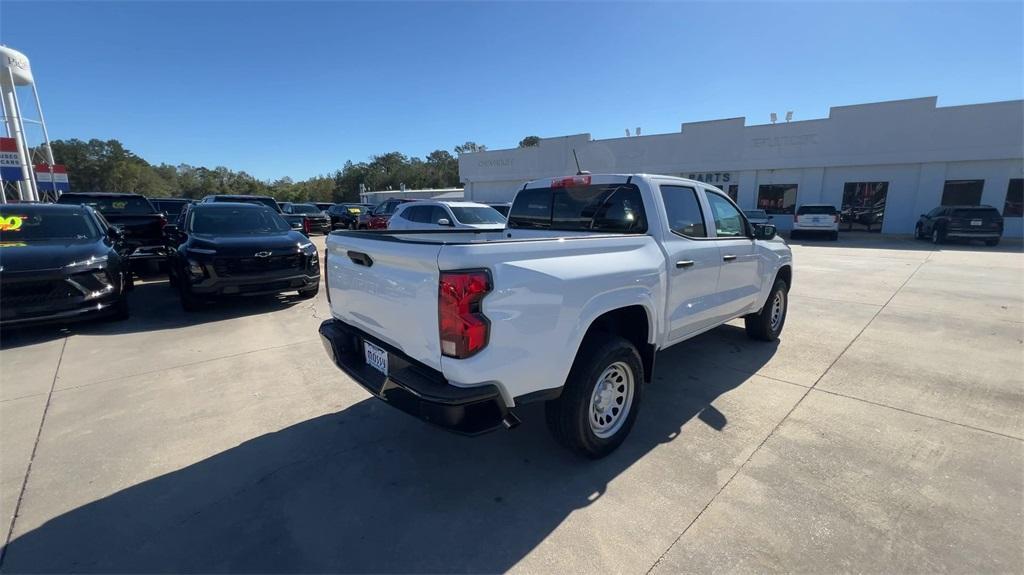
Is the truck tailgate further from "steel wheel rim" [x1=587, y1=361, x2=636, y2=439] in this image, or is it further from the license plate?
"steel wheel rim" [x1=587, y1=361, x2=636, y2=439]

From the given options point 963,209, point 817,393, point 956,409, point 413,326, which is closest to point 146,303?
point 413,326

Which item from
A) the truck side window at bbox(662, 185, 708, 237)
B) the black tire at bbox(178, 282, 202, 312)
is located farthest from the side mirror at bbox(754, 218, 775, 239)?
the black tire at bbox(178, 282, 202, 312)

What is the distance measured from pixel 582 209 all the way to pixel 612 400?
1712 millimetres

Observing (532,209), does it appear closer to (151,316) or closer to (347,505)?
(347,505)

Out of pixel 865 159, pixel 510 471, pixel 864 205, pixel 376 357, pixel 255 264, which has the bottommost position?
pixel 510 471

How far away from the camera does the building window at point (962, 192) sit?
2006 centimetres

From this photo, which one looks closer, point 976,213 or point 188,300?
A: point 188,300

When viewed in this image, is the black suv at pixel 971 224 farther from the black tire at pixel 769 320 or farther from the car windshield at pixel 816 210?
the black tire at pixel 769 320

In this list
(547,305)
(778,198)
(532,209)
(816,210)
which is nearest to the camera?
(547,305)

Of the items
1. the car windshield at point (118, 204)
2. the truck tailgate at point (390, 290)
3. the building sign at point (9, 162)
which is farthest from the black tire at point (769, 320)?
the building sign at point (9, 162)

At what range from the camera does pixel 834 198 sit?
23141mm

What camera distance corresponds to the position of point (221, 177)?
95.9m

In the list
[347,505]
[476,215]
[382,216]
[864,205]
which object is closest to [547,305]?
[347,505]

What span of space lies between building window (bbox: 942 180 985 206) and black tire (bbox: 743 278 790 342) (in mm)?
22812
